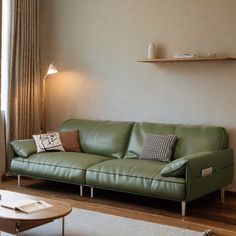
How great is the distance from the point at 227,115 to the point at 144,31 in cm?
143

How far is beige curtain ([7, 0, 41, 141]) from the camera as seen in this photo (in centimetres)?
546

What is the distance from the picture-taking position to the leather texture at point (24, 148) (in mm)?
4855

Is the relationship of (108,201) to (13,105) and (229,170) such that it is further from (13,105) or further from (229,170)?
(13,105)

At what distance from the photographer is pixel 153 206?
13.9 ft

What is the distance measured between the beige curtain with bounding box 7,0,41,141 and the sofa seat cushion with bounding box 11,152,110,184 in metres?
0.76

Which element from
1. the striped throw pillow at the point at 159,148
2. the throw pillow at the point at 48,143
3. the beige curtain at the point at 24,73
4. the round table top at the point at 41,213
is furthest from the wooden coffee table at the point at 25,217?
the beige curtain at the point at 24,73

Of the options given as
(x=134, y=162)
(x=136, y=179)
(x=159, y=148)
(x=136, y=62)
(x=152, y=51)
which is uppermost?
(x=152, y=51)

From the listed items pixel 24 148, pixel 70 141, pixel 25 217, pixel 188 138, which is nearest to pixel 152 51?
pixel 188 138

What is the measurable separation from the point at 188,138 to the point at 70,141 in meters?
1.46

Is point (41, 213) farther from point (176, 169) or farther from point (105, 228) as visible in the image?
point (176, 169)

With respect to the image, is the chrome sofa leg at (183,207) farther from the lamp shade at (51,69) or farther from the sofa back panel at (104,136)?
the lamp shade at (51,69)

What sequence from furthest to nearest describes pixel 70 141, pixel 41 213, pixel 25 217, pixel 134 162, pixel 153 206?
pixel 70 141 → pixel 134 162 → pixel 153 206 → pixel 41 213 → pixel 25 217

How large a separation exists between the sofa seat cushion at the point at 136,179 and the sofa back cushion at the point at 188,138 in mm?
312

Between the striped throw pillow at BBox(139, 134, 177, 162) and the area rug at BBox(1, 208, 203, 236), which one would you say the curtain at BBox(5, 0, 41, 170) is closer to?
the striped throw pillow at BBox(139, 134, 177, 162)
